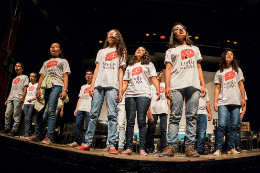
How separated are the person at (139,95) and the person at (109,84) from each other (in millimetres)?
244

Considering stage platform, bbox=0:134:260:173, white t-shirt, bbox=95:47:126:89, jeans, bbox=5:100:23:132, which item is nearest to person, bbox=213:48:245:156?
stage platform, bbox=0:134:260:173

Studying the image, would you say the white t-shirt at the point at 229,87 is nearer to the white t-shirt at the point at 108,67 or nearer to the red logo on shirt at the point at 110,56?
the white t-shirt at the point at 108,67

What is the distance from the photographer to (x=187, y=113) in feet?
7.86

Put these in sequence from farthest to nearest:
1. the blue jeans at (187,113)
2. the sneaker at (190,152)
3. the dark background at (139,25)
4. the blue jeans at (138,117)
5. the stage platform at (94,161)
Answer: the dark background at (139,25), the blue jeans at (138,117), the blue jeans at (187,113), the sneaker at (190,152), the stage platform at (94,161)

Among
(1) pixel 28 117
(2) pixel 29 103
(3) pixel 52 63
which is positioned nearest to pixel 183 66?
(3) pixel 52 63

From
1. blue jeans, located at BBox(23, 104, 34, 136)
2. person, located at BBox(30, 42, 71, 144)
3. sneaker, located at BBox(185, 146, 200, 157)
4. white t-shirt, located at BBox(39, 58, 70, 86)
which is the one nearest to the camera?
sneaker, located at BBox(185, 146, 200, 157)

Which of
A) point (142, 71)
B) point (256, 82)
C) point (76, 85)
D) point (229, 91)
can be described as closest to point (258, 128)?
point (256, 82)

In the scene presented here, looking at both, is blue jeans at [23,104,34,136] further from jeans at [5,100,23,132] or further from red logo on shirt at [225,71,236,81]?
red logo on shirt at [225,71,236,81]

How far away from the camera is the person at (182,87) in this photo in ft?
7.48

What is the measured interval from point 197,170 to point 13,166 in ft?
6.77

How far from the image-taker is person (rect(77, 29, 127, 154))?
2.55 meters

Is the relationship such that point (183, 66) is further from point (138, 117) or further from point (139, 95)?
point (138, 117)

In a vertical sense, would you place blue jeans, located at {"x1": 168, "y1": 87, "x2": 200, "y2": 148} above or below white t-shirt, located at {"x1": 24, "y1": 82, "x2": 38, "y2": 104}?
below

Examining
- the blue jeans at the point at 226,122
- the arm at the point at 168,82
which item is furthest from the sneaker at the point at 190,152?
the blue jeans at the point at 226,122
